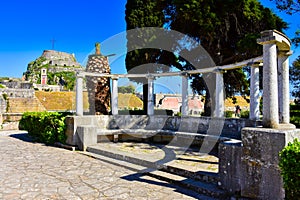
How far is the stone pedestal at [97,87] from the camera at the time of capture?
10391 mm

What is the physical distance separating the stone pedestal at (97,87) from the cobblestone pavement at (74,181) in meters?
4.20

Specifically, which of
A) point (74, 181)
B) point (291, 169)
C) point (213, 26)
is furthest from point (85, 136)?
point (213, 26)

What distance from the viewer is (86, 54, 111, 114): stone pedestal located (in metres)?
10.4

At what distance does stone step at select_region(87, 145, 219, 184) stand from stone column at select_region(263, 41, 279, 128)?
127 cm

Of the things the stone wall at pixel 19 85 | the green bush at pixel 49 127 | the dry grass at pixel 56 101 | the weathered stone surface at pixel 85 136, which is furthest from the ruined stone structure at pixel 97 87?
the stone wall at pixel 19 85

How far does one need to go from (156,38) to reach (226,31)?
3197 millimetres

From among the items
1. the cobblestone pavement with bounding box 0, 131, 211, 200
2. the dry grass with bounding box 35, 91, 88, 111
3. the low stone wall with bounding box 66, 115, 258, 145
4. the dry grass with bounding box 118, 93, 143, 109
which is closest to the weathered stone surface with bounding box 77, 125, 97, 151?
the low stone wall with bounding box 66, 115, 258, 145

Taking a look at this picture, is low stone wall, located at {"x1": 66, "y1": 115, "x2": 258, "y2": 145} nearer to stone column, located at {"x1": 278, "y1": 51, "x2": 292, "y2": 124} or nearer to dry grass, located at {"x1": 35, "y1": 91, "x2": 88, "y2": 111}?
stone column, located at {"x1": 278, "y1": 51, "x2": 292, "y2": 124}

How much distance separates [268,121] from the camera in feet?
11.3

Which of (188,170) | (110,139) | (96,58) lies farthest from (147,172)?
(96,58)

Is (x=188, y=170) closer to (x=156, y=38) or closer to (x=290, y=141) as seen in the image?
(x=290, y=141)

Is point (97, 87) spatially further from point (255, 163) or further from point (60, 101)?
point (60, 101)

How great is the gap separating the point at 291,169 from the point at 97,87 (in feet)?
28.7

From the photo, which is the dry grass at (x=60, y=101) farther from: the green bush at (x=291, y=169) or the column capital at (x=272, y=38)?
the green bush at (x=291, y=169)
